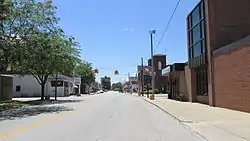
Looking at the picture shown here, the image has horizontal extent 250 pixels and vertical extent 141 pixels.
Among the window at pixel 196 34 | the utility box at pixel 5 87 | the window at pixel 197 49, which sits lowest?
the utility box at pixel 5 87

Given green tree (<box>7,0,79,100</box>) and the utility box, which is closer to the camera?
green tree (<box>7,0,79,100</box>)

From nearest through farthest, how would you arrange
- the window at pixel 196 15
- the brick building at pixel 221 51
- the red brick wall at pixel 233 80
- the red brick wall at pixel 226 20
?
the red brick wall at pixel 233 80, the brick building at pixel 221 51, the red brick wall at pixel 226 20, the window at pixel 196 15

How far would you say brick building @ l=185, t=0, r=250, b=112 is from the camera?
862 inches

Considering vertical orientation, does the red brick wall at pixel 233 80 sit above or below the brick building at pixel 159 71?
below

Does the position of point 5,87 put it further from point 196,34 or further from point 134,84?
point 134,84

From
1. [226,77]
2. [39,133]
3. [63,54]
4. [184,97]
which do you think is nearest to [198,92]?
[184,97]

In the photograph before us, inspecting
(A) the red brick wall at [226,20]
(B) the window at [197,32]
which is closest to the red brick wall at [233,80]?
(A) the red brick wall at [226,20]

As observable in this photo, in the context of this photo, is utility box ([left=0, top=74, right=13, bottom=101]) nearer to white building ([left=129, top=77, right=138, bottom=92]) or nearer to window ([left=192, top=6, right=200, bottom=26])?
window ([left=192, top=6, right=200, bottom=26])

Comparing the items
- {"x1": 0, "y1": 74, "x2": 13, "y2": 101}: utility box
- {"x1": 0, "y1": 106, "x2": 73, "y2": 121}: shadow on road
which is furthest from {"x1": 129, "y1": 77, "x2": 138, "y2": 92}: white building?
{"x1": 0, "y1": 106, "x2": 73, "y2": 121}: shadow on road

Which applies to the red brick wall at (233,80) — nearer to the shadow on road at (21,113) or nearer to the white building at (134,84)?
the shadow on road at (21,113)

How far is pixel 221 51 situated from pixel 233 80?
3.15 m

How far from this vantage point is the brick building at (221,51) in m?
21.9

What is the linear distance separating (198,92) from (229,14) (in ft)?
34.1

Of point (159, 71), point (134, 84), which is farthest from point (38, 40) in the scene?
point (134, 84)
